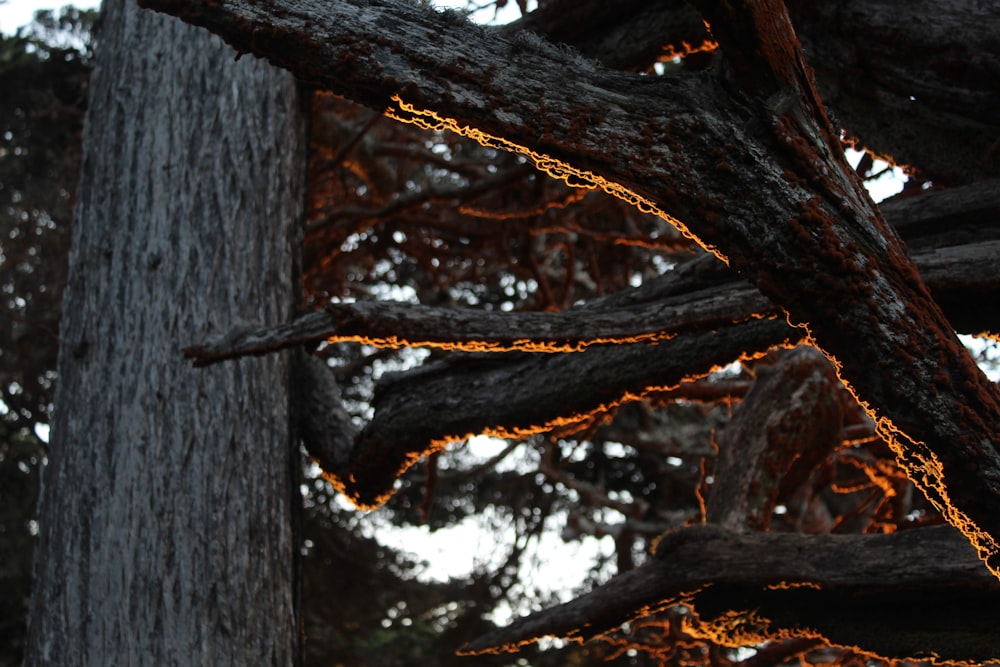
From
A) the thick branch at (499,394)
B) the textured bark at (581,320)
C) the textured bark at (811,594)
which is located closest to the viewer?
the textured bark at (581,320)

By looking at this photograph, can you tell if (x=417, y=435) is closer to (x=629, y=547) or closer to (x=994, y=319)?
(x=994, y=319)

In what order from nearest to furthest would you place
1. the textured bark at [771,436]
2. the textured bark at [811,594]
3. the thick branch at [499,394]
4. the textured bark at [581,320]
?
1. the textured bark at [581,320]
2. the textured bark at [811,594]
3. the thick branch at [499,394]
4. the textured bark at [771,436]

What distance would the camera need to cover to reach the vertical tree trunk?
3.03 m

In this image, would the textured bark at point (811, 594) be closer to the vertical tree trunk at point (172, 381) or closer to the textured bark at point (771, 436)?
the textured bark at point (771, 436)

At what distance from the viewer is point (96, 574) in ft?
9.98

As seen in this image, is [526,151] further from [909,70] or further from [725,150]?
[909,70]

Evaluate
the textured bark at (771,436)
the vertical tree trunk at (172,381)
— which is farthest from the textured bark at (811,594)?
the vertical tree trunk at (172,381)

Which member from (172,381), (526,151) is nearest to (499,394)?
(172,381)

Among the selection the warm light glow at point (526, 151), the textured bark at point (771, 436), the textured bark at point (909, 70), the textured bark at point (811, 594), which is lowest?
the textured bark at point (811, 594)

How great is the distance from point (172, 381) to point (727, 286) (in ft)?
6.27

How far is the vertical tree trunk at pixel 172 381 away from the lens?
303 cm

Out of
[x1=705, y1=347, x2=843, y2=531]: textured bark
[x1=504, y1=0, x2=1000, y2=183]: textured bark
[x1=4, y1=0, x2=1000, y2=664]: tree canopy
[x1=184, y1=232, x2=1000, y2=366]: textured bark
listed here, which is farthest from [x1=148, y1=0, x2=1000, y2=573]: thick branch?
[x1=705, y1=347, x2=843, y2=531]: textured bark

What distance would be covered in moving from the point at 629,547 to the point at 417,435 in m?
4.09

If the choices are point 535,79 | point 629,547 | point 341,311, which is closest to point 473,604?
point 629,547
